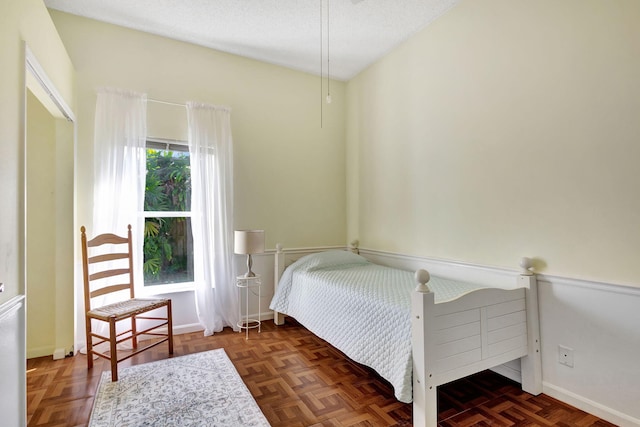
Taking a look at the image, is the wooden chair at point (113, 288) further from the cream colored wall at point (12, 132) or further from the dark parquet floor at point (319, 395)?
the cream colored wall at point (12, 132)

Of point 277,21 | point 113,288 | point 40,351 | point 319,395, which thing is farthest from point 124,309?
point 277,21

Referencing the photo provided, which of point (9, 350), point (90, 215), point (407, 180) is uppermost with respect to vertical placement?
point (407, 180)

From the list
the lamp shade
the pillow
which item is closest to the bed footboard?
the pillow

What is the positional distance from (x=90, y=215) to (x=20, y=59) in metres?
1.56

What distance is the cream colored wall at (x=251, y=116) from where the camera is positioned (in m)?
2.91

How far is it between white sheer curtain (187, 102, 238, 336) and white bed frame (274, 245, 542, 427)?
7.05 feet

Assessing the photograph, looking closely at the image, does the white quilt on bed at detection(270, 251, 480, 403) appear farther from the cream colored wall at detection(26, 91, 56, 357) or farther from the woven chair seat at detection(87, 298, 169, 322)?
the cream colored wall at detection(26, 91, 56, 357)

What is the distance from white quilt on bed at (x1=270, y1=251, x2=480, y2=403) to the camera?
6.14 ft

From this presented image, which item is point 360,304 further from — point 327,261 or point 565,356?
point 565,356

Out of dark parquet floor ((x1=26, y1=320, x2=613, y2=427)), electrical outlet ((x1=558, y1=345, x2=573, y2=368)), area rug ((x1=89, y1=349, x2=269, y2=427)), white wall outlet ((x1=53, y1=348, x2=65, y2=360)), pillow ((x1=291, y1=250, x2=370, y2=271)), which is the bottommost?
dark parquet floor ((x1=26, y1=320, x2=613, y2=427))

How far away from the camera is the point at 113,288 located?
2771 mm

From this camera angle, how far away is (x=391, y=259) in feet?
11.3

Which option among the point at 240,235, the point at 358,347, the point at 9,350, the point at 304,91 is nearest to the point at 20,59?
the point at 9,350

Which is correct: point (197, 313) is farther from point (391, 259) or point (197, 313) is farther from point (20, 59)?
point (20, 59)
